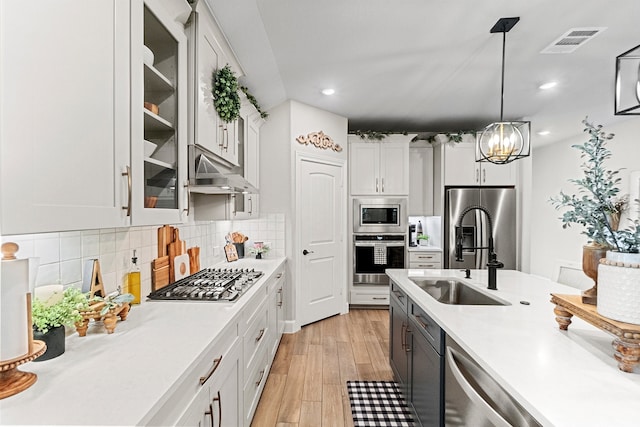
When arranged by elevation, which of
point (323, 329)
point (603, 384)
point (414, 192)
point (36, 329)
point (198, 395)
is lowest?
point (323, 329)

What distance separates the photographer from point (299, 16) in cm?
236

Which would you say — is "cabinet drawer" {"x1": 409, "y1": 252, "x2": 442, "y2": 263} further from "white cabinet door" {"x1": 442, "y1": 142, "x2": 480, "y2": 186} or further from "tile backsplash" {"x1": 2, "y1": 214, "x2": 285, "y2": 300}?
"tile backsplash" {"x1": 2, "y1": 214, "x2": 285, "y2": 300}

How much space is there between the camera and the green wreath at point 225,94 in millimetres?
2242

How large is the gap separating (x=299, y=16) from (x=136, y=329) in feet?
7.08

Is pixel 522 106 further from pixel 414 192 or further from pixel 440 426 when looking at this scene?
pixel 440 426

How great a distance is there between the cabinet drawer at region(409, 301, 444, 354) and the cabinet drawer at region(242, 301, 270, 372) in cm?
102

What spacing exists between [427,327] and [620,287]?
932 millimetres

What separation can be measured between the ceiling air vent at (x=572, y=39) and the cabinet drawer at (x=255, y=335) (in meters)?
3.06

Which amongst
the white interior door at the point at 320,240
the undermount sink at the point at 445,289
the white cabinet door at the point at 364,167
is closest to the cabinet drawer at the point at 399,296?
the undermount sink at the point at 445,289

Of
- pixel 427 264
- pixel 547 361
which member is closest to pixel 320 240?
pixel 427 264

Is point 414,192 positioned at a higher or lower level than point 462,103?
lower

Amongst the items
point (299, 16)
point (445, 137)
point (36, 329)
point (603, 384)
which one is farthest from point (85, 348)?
point (445, 137)

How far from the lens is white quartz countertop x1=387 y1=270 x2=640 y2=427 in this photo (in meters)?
0.88

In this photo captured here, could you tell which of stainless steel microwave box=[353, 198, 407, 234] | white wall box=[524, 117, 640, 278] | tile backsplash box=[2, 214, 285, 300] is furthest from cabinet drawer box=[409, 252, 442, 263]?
tile backsplash box=[2, 214, 285, 300]
